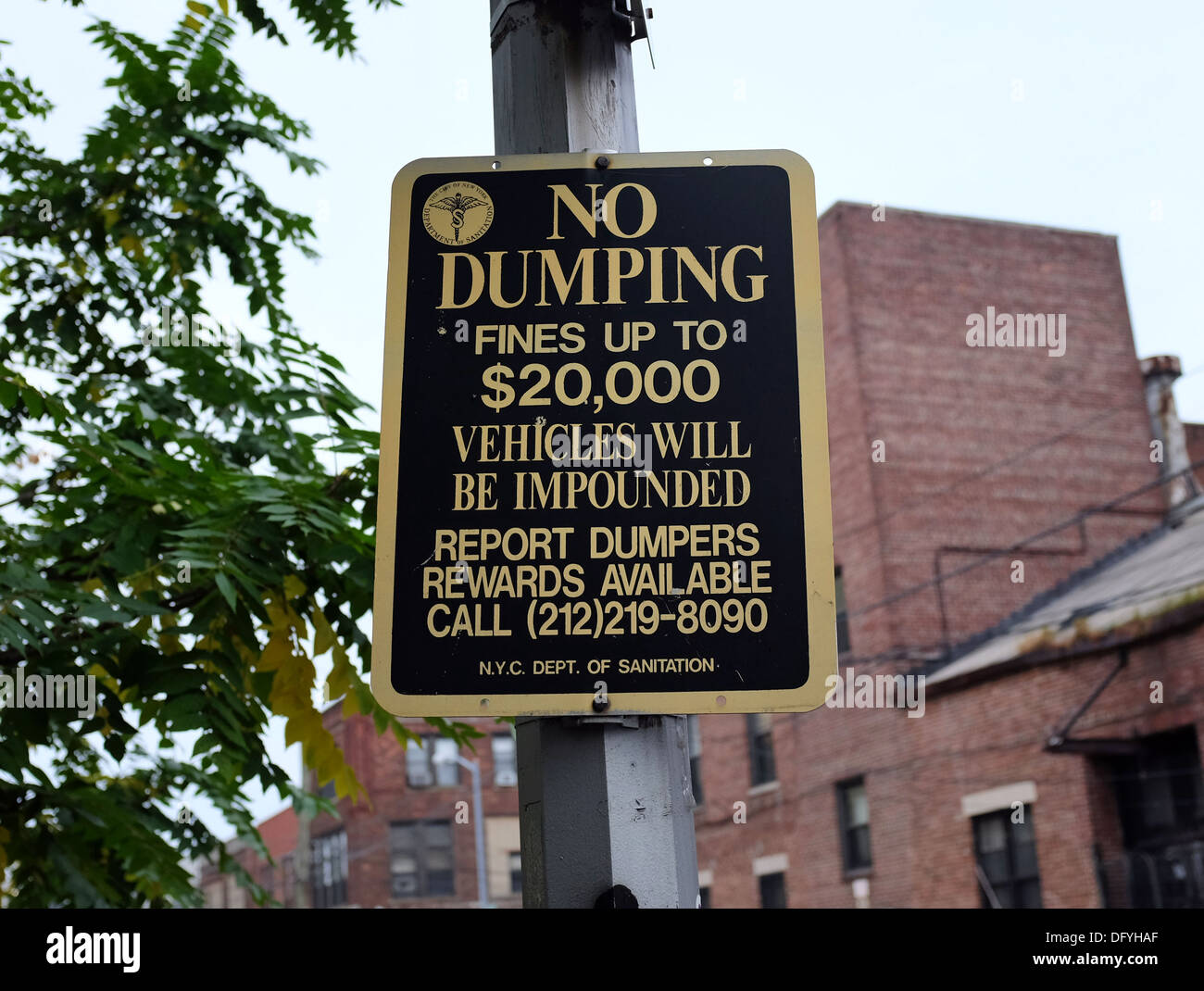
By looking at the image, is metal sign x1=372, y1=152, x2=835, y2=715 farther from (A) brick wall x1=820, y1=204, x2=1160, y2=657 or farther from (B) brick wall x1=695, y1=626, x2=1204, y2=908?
(A) brick wall x1=820, y1=204, x2=1160, y2=657

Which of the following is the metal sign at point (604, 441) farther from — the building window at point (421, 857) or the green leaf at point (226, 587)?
the building window at point (421, 857)

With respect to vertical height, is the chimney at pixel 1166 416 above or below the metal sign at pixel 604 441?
above

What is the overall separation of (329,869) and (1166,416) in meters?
35.9

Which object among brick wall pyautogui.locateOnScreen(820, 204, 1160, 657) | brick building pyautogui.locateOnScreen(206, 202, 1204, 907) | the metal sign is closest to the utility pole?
Result: the metal sign

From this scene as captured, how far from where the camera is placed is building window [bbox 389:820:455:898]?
4725cm

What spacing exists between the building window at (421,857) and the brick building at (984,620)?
19779 mm

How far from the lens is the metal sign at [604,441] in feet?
8.87

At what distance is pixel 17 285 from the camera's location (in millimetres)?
7289

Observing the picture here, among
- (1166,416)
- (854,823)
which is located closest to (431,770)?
(854,823)

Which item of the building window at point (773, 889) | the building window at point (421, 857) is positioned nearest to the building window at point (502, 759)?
the building window at point (421, 857)

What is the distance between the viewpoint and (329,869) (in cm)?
5044

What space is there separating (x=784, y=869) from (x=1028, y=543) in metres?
8.36
